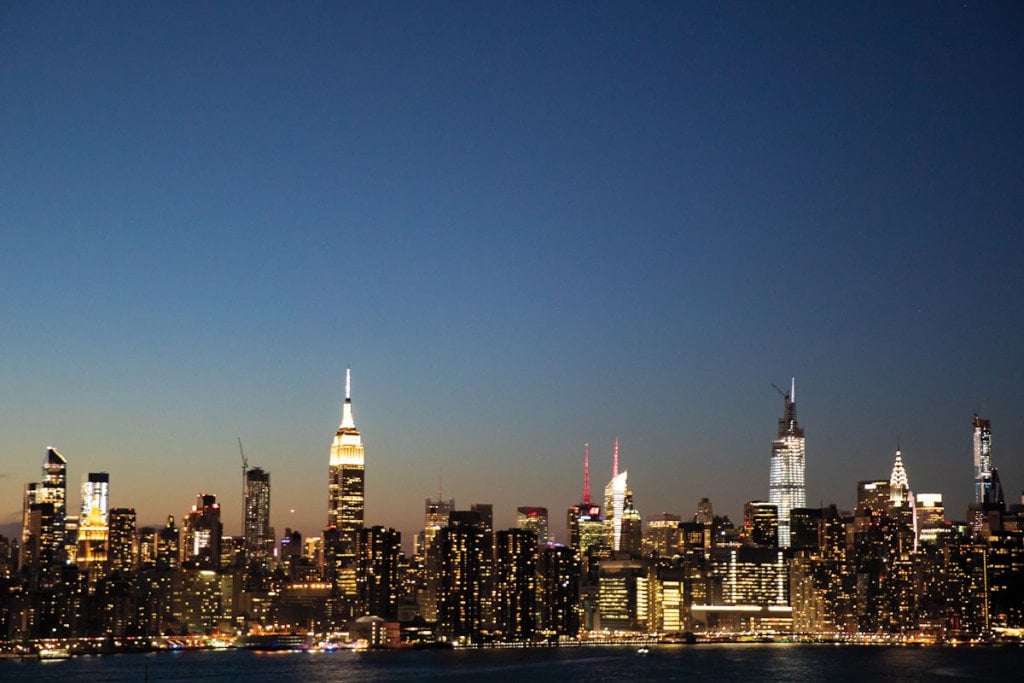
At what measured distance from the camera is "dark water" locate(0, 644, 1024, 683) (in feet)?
367

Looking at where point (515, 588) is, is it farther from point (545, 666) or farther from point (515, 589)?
point (545, 666)

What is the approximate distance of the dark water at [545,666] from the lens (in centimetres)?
11175

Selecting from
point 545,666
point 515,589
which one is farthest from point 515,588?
point 545,666

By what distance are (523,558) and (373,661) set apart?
4482 centimetres

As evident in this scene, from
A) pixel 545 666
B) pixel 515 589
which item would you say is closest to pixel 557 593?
pixel 515 589

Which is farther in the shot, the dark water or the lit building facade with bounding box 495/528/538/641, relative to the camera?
the lit building facade with bounding box 495/528/538/641

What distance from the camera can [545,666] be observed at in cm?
12569

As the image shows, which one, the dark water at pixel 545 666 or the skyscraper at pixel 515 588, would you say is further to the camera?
the skyscraper at pixel 515 588

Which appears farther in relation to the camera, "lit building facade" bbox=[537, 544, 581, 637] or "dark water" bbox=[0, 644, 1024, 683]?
"lit building facade" bbox=[537, 544, 581, 637]

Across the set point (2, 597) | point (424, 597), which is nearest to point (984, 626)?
point (424, 597)

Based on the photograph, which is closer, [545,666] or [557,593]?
[545,666]

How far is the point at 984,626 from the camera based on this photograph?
189250 millimetres

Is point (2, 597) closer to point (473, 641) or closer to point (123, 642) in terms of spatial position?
point (123, 642)

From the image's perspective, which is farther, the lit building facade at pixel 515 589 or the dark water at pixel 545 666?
the lit building facade at pixel 515 589
